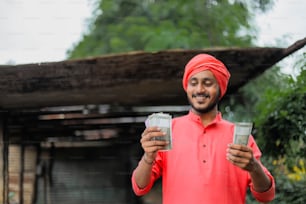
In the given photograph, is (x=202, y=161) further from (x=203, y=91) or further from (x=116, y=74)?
(x=116, y=74)

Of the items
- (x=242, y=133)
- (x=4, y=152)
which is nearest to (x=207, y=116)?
(x=242, y=133)

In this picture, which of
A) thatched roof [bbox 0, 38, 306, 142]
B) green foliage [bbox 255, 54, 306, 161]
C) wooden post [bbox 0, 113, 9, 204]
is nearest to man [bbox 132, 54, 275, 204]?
thatched roof [bbox 0, 38, 306, 142]

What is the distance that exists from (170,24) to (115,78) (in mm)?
5451

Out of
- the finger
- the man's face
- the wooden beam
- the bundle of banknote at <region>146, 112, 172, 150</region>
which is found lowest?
the finger

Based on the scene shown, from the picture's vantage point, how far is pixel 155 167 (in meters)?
2.06

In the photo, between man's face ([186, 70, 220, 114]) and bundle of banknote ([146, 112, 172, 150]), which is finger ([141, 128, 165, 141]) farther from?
man's face ([186, 70, 220, 114])

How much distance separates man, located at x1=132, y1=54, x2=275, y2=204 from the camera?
1.97 meters

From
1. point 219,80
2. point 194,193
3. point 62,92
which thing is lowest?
point 194,193

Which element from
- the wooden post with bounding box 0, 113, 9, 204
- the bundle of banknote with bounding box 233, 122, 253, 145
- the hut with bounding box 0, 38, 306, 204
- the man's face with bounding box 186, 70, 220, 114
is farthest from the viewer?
the wooden post with bounding box 0, 113, 9, 204

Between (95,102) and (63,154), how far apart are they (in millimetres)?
1265

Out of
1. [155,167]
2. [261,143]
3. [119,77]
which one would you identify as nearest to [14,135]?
[119,77]

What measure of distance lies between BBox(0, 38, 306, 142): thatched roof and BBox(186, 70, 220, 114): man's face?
1.50 meters

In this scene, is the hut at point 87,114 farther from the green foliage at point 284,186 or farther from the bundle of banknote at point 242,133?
the bundle of banknote at point 242,133

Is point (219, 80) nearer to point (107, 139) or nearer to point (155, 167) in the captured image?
point (155, 167)
